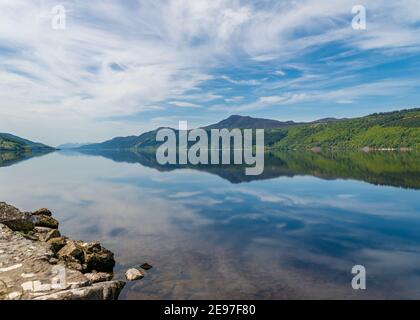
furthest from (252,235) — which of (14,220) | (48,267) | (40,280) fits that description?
(14,220)

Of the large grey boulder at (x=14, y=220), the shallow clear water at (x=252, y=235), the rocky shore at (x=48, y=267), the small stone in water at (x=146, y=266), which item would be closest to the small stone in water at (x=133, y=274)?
the shallow clear water at (x=252, y=235)

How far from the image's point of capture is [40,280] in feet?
61.9

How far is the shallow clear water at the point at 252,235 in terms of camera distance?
22906mm

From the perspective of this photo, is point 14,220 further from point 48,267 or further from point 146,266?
point 146,266

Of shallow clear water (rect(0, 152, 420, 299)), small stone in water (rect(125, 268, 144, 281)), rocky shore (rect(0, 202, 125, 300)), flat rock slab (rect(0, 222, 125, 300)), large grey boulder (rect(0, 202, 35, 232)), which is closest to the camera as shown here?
flat rock slab (rect(0, 222, 125, 300))

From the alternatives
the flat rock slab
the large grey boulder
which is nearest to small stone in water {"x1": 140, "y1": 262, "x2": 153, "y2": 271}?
the flat rock slab

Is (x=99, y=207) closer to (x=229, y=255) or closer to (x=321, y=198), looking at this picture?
(x=229, y=255)

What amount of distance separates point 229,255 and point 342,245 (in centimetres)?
1154

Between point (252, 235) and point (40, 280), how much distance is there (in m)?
22.8

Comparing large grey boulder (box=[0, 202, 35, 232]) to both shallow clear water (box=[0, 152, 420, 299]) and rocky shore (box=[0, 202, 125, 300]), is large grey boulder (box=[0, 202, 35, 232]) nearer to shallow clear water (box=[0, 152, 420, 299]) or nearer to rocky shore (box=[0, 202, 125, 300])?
rocky shore (box=[0, 202, 125, 300])

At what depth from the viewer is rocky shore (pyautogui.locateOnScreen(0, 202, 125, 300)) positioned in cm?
1778

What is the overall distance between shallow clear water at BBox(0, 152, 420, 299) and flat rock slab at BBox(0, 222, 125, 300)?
2572 mm

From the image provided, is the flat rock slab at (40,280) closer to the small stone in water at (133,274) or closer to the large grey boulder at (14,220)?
the small stone in water at (133,274)

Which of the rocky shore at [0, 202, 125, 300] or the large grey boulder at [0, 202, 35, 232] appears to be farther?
the large grey boulder at [0, 202, 35, 232]
